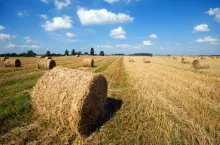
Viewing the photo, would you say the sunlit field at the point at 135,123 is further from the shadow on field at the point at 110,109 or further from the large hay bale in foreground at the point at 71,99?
the large hay bale in foreground at the point at 71,99

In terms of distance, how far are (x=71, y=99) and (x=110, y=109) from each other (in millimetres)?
2190

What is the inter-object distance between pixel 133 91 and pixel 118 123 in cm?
460

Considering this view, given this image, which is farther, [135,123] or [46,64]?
[46,64]

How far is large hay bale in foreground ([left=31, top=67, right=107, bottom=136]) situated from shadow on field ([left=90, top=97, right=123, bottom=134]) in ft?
0.56

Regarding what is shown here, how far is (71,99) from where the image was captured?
592 centimetres

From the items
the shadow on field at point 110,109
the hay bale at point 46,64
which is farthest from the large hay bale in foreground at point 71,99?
the hay bale at point 46,64

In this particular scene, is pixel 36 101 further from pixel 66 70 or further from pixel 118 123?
pixel 118 123

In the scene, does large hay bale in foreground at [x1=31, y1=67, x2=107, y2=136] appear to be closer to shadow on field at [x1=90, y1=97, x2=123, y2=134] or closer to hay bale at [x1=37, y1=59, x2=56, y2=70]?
shadow on field at [x1=90, y1=97, x2=123, y2=134]

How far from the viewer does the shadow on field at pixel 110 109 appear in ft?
20.7

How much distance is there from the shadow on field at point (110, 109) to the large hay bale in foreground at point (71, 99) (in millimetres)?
171

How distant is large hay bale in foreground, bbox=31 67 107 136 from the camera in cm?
573

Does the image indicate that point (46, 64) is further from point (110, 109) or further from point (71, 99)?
point (71, 99)

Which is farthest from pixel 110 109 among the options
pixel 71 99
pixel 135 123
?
pixel 71 99

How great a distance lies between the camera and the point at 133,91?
1055 cm
